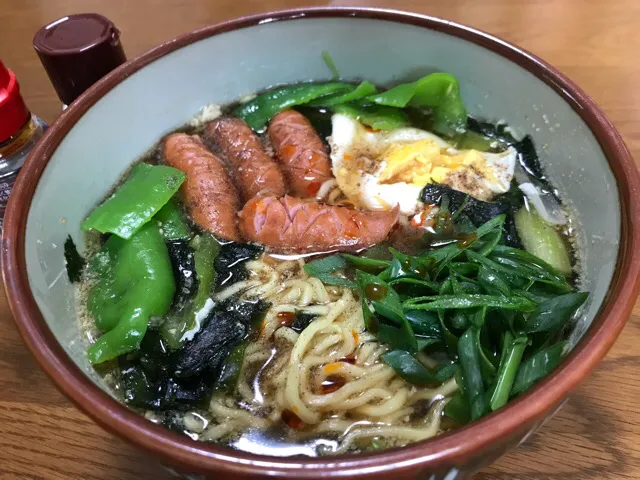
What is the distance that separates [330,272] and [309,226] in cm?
16

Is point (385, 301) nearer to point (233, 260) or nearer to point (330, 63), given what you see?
point (233, 260)

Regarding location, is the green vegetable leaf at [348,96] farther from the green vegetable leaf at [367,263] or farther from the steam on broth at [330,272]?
the green vegetable leaf at [367,263]

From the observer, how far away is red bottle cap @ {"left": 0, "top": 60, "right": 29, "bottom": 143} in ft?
4.50

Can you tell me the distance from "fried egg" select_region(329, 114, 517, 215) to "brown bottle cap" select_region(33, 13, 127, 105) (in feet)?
2.46

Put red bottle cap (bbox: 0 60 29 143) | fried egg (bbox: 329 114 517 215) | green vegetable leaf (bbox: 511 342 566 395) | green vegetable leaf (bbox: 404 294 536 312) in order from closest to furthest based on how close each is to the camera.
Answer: green vegetable leaf (bbox: 511 342 566 395)
green vegetable leaf (bbox: 404 294 536 312)
red bottle cap (bbox: 0 60 29 143)
fried egg (bbox: 329 114 517 215)

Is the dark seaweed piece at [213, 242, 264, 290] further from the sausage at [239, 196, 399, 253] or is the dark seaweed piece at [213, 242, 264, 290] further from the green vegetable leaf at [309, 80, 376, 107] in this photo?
the green vegetable leaf at [309, 80, 376, 107]

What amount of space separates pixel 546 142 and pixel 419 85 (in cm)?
41

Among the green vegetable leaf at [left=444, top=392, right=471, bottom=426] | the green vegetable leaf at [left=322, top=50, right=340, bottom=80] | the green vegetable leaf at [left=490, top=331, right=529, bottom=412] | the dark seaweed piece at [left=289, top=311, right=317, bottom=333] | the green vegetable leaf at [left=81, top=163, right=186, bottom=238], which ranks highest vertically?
the green vegetable leaf at [left=322, top=50, right=340, bottom=80]

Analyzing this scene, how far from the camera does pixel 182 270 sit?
1440 millimetres

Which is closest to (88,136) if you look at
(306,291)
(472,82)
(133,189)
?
(133,189)

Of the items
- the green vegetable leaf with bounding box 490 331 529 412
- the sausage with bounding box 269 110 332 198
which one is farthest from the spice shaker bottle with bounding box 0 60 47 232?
the green vegetable leaf with bounding box 490 331 529 412

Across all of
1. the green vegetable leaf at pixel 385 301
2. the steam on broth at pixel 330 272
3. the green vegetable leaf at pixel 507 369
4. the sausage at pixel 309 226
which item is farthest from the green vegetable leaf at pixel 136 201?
the green vegetable leaf at pixel 507 369

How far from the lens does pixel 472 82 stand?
1.71m

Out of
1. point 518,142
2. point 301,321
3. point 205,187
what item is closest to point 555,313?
point 301,321
